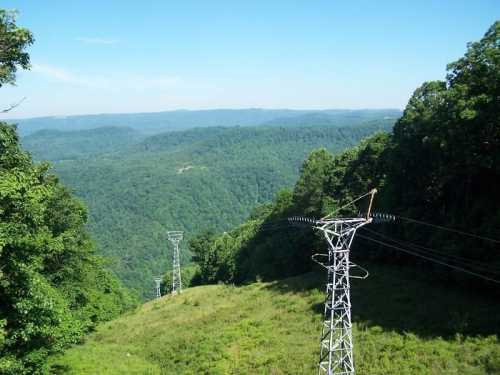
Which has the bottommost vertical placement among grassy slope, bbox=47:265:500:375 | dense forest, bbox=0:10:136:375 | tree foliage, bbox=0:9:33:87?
grassy slope, bbox=47:265:500:375

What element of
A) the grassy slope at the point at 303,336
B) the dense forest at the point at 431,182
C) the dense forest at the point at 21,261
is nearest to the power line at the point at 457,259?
the dense forest at the point at 431,182

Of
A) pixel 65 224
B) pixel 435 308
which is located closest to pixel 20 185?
pixel 65 224

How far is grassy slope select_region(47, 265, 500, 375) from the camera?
65.3 ft

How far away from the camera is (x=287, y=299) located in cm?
3203

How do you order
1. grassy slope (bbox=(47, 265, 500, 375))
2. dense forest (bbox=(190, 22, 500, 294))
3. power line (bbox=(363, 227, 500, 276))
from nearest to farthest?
grassy slope (bbox=(47, 265, 500, 375)), power line (bbox=(363, 227, 500, 276)), dense forest (bbox=(190, 22, 500, 294))

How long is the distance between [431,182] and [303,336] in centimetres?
1406

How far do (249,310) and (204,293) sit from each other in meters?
12.5

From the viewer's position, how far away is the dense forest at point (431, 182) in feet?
80.1

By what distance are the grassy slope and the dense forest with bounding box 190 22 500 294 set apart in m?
2.37

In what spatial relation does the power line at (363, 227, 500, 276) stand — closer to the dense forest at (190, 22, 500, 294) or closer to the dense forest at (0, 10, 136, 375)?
the dense forest at (190, 22, 500, 294)

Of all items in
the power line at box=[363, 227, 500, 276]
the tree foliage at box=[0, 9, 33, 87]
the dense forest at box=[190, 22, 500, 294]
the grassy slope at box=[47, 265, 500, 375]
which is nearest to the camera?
the tree foliage at box=[0, 9, 33, 87]

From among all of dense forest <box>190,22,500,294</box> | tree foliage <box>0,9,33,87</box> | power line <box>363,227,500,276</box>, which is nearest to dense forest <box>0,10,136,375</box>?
tree foliage <box>0,9,33,87</box>

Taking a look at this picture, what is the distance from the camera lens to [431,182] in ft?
105

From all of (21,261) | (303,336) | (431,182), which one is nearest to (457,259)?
(431,182)
